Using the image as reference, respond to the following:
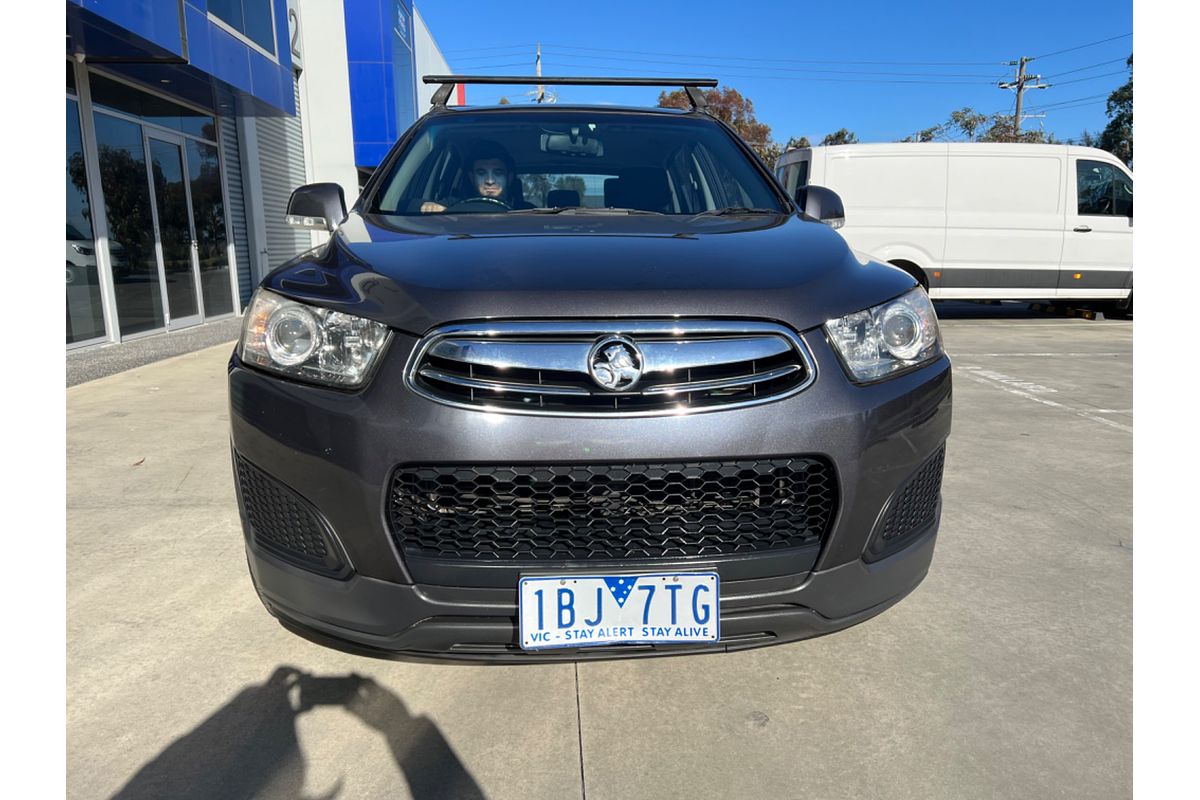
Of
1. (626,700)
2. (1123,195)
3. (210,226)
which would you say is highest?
(210,226)

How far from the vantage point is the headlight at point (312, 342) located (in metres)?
1.59

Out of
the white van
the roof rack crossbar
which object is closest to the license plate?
the roof rack crossbar

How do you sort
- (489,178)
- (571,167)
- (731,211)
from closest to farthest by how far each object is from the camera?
(731,211) < (489,178) < (571,167)

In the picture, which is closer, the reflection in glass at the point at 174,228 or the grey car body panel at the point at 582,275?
the grey car body panel at the point at 582,275

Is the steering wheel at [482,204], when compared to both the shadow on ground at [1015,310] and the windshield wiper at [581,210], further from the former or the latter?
the shadow on ground at [1015,310]

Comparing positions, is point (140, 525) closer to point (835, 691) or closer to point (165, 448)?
point (165, 448)

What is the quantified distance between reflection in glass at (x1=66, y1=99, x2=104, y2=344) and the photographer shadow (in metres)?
6.82

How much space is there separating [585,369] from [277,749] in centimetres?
118

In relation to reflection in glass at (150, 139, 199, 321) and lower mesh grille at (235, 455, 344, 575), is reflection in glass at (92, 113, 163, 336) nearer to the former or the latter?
reflection in glass at (150, 139, 199, 321)

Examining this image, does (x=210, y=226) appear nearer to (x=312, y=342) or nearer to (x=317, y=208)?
A: (x=317, y=208)

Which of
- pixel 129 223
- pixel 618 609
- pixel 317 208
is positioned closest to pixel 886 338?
pixel 618 609

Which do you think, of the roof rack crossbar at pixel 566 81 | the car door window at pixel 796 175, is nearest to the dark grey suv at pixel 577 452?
the roof rack crossbar at pixel 566 81

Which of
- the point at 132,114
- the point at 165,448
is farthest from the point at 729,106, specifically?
Answer: the point at 165,448

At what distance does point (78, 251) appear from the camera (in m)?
7.35
